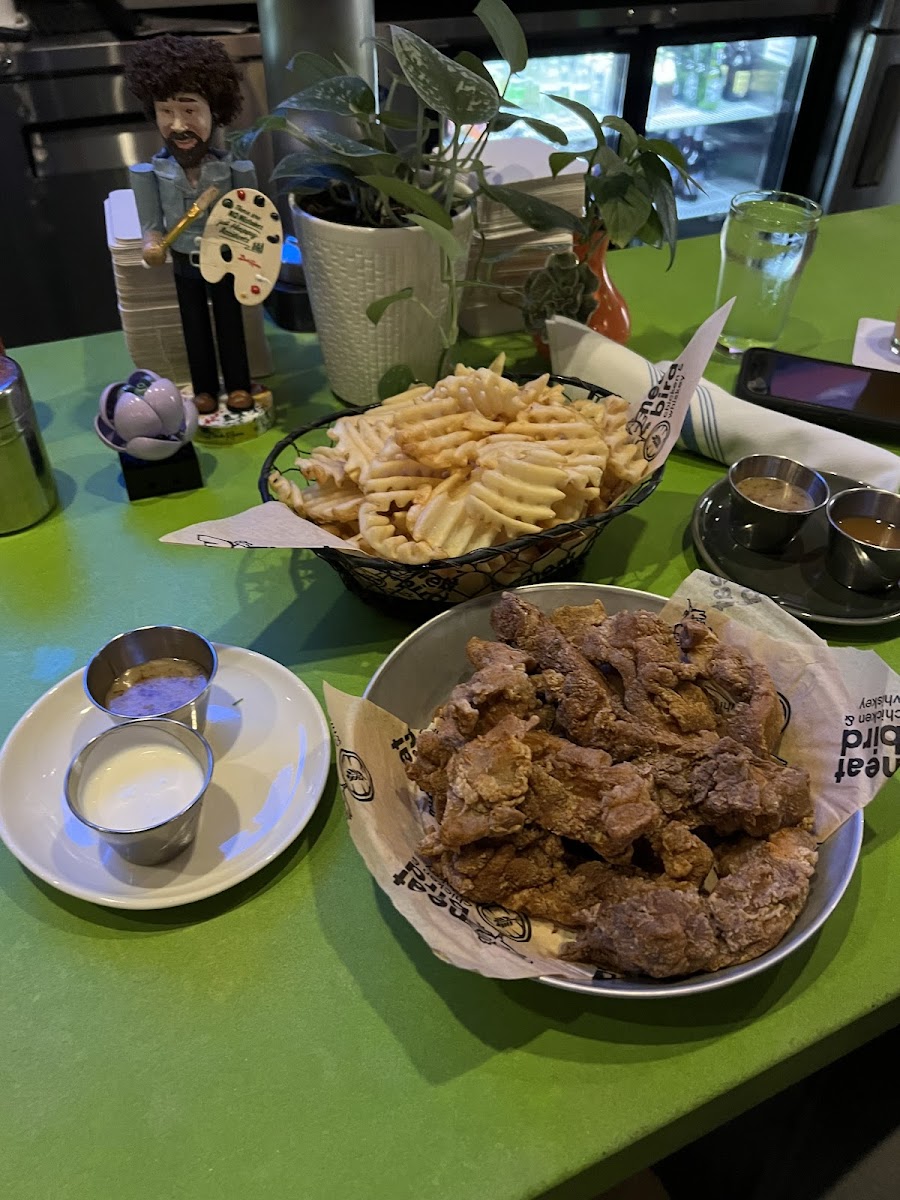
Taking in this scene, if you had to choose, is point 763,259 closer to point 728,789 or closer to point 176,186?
point 176,186

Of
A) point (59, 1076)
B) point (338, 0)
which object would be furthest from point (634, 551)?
point (338, 0)

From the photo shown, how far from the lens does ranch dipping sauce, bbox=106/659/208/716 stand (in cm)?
96

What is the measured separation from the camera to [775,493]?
1.28 metres

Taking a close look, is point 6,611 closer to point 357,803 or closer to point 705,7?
A: point 357,803

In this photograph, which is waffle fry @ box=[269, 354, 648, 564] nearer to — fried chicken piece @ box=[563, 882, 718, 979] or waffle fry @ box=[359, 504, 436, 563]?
waffle fry @ box=[359, 504, 436, 563]

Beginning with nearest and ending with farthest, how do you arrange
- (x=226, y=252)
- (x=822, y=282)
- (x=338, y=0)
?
(x=226, y=252), (x=338, y=0), (x=822, y=282)

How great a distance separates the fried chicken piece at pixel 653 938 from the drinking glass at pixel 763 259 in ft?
4.25

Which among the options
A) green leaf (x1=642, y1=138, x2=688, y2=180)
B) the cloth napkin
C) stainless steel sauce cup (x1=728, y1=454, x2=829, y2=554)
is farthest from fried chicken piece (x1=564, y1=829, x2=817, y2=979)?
green leaf (x1=642, y1=138, x2=688, y2=180)

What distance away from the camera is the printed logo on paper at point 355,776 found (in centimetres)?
80

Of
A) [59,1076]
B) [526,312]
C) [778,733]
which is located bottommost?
[59,1076]

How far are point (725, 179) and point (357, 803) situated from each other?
4.35m

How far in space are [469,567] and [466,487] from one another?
0.12 metres

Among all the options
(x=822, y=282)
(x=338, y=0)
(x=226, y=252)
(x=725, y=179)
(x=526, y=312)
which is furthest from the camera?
(x=725, y=179)

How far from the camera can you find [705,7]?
328 centimetres
